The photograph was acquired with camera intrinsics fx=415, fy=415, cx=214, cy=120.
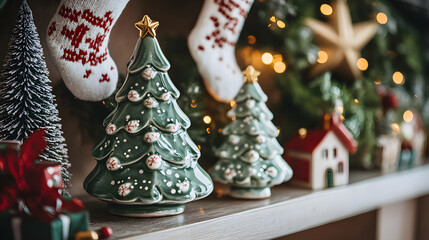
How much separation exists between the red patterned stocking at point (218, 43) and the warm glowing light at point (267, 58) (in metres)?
0.20

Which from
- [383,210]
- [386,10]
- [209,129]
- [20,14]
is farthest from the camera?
[386,10]

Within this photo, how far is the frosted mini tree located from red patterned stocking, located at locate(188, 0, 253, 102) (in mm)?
361

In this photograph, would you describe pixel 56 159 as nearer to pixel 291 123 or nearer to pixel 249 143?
pixel 249 143

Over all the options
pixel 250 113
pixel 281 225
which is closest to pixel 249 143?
pixel 250 113

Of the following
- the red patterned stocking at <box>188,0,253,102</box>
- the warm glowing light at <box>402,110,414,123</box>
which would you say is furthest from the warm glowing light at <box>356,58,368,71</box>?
the red patterned stocking at <box>188,0,253,102</box>

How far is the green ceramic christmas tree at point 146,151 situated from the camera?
0.73 meters

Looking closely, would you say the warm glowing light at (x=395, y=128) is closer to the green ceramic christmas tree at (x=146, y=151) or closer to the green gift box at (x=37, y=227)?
the green ceramic christmas tree at (x=146, y=151)

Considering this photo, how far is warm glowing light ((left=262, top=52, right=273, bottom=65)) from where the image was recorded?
1.21 m

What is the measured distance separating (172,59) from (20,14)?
358 millimetres

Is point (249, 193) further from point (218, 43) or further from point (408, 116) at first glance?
point (408, 116)

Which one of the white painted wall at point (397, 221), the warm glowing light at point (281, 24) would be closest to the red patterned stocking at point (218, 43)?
the warm glowing light at point (281, 24)

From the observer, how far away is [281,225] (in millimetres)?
927

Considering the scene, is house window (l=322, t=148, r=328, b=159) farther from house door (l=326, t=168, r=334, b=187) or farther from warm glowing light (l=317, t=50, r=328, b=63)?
warm glowing light (l=317, t=50, r=328, b=63)

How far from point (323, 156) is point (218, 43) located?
15.6 inches
